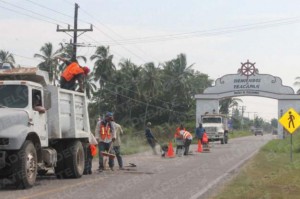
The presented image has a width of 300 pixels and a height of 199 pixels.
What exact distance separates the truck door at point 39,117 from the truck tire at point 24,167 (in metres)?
0.61

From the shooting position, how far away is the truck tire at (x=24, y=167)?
12109 mm

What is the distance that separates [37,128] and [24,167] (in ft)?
4.27

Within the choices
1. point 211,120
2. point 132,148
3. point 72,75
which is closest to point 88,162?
point 72,75

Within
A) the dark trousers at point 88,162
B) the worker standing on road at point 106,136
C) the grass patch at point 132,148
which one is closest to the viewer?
the dark trousers at point 88,162

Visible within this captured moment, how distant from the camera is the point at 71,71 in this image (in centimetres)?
1602

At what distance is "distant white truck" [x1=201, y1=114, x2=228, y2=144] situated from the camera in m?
49.2

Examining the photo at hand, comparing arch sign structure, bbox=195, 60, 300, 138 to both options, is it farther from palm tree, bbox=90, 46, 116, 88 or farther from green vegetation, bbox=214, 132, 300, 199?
green vegetation, bbox=214, 132, 300, 199

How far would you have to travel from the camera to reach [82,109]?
16625 millimetres

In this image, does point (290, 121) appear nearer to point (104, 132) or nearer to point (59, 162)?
point (104, 132)

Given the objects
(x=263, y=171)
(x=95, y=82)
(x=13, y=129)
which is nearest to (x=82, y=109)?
(x=13, y=129)

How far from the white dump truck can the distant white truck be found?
33.2 m

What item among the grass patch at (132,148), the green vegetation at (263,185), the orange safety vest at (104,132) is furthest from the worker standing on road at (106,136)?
the grass patch at (132,148)

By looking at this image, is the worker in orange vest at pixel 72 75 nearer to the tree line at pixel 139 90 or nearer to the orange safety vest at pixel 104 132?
the orange safety vest at pixel 104 132

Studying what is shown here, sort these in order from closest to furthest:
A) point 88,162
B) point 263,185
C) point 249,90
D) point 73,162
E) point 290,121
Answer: point 263,185, point 73,162, point 88,162, point 290,121, point 249,90
